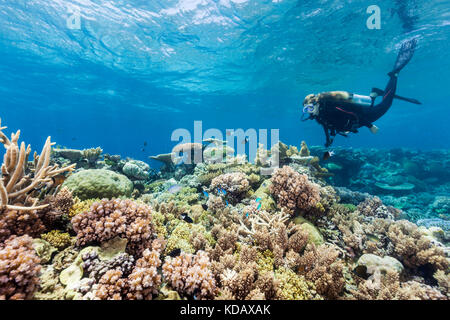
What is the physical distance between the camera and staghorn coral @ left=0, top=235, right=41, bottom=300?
6.23 ft

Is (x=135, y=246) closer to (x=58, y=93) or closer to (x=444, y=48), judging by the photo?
(x=444, y=48)

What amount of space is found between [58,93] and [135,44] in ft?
81.8

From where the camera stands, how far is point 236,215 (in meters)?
4.79

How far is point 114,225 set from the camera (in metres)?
2.95

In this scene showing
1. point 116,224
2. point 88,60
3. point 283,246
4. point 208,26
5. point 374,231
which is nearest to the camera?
point 116,224

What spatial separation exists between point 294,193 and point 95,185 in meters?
5.70

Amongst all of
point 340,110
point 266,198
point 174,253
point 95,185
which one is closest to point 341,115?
point 340,110

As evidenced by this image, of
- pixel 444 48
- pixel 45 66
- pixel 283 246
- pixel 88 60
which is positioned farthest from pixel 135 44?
pixel 444 48

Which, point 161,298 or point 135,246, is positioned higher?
point 135,246

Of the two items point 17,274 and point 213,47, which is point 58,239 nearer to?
point 17,274

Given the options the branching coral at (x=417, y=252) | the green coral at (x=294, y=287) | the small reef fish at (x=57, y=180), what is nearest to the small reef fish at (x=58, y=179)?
the small reef fish at (x=57, y=180)

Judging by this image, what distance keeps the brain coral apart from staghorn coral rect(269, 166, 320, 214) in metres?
4.89

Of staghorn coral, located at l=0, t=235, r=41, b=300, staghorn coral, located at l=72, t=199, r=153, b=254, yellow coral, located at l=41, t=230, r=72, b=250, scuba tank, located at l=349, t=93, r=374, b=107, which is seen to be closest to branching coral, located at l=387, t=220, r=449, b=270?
scuba tank, located at l=349, t=93, r=374, b=107
